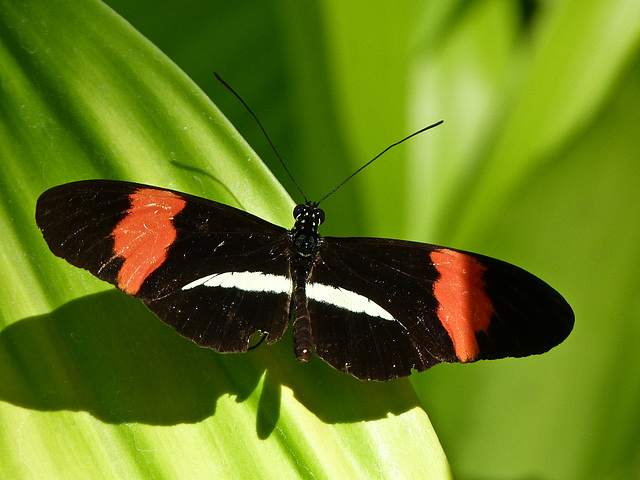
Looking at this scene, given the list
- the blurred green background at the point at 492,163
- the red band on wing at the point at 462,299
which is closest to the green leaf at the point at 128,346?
the red band on wing at the point at 462,299

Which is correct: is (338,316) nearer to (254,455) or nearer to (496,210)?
(254,455)

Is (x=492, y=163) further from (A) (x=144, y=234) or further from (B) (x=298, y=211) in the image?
(A) (x=144, y=234)

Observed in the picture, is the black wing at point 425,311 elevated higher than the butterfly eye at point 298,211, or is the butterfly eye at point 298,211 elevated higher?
the butterfly eye at point 298,211

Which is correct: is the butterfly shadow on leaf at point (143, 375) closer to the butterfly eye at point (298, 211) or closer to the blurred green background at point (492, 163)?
the butterfly eye at point (298, 211)

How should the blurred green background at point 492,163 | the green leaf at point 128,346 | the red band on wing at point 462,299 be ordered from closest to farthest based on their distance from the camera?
the green leaf at point 128,346, the red band on wing at point 462,299, the blurred green background at point 492,163

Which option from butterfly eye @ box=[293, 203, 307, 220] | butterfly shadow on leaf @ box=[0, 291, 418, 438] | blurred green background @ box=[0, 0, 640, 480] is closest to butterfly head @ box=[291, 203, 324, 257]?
butterfly eye @ box=[293, 203, 307, 220]

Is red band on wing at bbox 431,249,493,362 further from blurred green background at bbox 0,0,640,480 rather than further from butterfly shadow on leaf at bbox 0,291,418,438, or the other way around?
blurred green background at bbox 0,0,640,480

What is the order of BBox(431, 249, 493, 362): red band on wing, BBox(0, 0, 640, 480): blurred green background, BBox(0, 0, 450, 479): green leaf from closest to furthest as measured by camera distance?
BBox(0, 0, 450, 479): green leaf < BBox(431, 249, 493, 362): red band on wing < BBox(0, 0, 640, 480): blurred green background

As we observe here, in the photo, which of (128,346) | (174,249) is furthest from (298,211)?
(128,346)

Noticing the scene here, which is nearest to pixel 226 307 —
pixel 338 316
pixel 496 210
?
pixel 338 316
